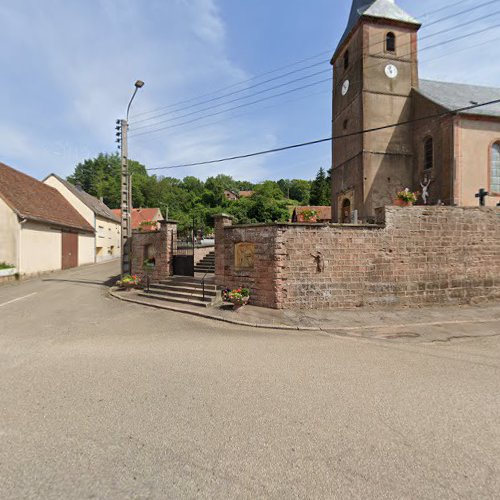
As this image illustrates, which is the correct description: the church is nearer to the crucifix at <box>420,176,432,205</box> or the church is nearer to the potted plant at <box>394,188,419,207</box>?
the crucifix at <box>420,176,432,205</box>

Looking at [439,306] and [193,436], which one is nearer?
[193,436]

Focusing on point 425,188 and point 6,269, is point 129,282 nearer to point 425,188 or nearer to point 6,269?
point 6,269

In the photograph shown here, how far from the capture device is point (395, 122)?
59.8 feet

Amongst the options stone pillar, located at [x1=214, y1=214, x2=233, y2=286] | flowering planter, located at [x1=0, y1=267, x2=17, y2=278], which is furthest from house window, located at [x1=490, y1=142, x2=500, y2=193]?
flowering planter, located at [x1=0, y1=267, x2=17, y2=278]

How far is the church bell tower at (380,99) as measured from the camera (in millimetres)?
17859

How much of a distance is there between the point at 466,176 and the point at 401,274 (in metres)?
10.0

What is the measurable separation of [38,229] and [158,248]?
11.7 m

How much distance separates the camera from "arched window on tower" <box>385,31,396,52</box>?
1842 centimetres

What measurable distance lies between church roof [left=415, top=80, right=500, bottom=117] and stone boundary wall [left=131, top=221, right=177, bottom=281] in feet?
56.2

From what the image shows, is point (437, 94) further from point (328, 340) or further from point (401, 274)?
point (328, 340)

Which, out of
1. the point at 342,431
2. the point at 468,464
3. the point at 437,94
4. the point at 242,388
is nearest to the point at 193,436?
the point at 242,388

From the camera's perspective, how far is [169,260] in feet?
43.8

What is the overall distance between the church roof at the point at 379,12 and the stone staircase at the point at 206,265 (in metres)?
18.4

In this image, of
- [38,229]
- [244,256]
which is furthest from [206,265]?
[38,229]
